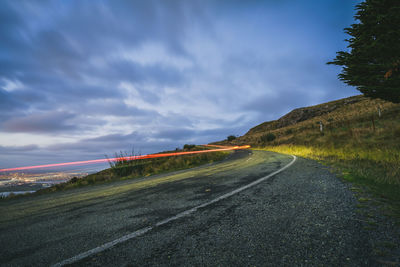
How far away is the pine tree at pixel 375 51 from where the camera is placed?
643 cm

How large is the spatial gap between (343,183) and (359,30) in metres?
7.71

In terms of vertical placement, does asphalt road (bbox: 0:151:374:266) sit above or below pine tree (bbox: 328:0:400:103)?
below

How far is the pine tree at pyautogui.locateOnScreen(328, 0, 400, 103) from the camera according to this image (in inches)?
253

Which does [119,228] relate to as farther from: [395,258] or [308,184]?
[308,184]

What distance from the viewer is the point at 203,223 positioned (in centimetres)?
260

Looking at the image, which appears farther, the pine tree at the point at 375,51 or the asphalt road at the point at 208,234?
the pine tree at the point at 375,51

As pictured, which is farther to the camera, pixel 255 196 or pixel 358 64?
pixel 358 64

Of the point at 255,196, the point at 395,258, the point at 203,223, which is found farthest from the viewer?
the point at 255,196

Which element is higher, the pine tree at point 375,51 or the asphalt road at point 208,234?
the pine tree at point 375,51

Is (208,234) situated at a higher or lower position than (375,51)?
lower

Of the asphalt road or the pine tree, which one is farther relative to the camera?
the pine tree

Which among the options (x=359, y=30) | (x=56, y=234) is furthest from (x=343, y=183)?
(x=359, y=30)

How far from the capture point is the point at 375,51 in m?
6.97

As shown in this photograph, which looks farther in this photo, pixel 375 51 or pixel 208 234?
pixel 375 51
